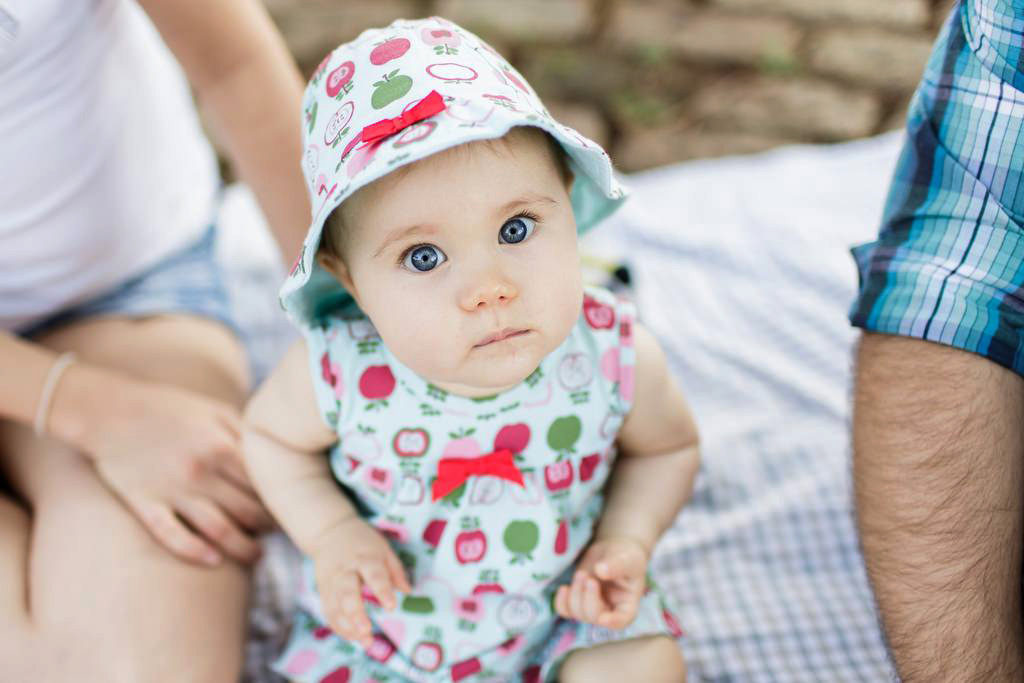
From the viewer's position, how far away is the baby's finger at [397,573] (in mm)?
1004

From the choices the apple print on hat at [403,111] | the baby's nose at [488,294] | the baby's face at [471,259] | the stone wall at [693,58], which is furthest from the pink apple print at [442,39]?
the stone wall at [693,58]

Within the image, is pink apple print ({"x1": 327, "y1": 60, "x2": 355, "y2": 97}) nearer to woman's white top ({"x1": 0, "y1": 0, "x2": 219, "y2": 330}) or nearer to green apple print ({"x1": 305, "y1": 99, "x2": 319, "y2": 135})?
green apple print ({"x1": 305, "y1": 99, "x2": 319, "y2": 135})

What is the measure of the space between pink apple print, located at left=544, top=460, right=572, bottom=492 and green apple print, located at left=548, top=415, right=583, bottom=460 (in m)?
0.01

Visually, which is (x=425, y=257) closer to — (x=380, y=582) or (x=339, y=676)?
(x=380, y=582)

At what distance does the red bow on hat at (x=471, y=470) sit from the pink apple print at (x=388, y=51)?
0.40m

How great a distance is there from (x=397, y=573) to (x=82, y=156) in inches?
25.7

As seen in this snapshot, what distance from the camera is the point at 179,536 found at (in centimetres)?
112

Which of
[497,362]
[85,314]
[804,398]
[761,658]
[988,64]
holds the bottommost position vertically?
[761,658]

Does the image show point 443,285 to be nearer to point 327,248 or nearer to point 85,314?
point 327,248

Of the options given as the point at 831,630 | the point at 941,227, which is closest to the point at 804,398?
the point at 831,630

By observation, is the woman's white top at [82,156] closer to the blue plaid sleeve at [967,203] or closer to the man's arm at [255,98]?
the man's arm at [255,98]

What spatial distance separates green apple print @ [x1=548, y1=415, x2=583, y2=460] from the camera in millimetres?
1009

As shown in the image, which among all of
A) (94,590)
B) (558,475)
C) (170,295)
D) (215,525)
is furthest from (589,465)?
(170,295)

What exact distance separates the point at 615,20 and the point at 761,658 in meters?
1.98
